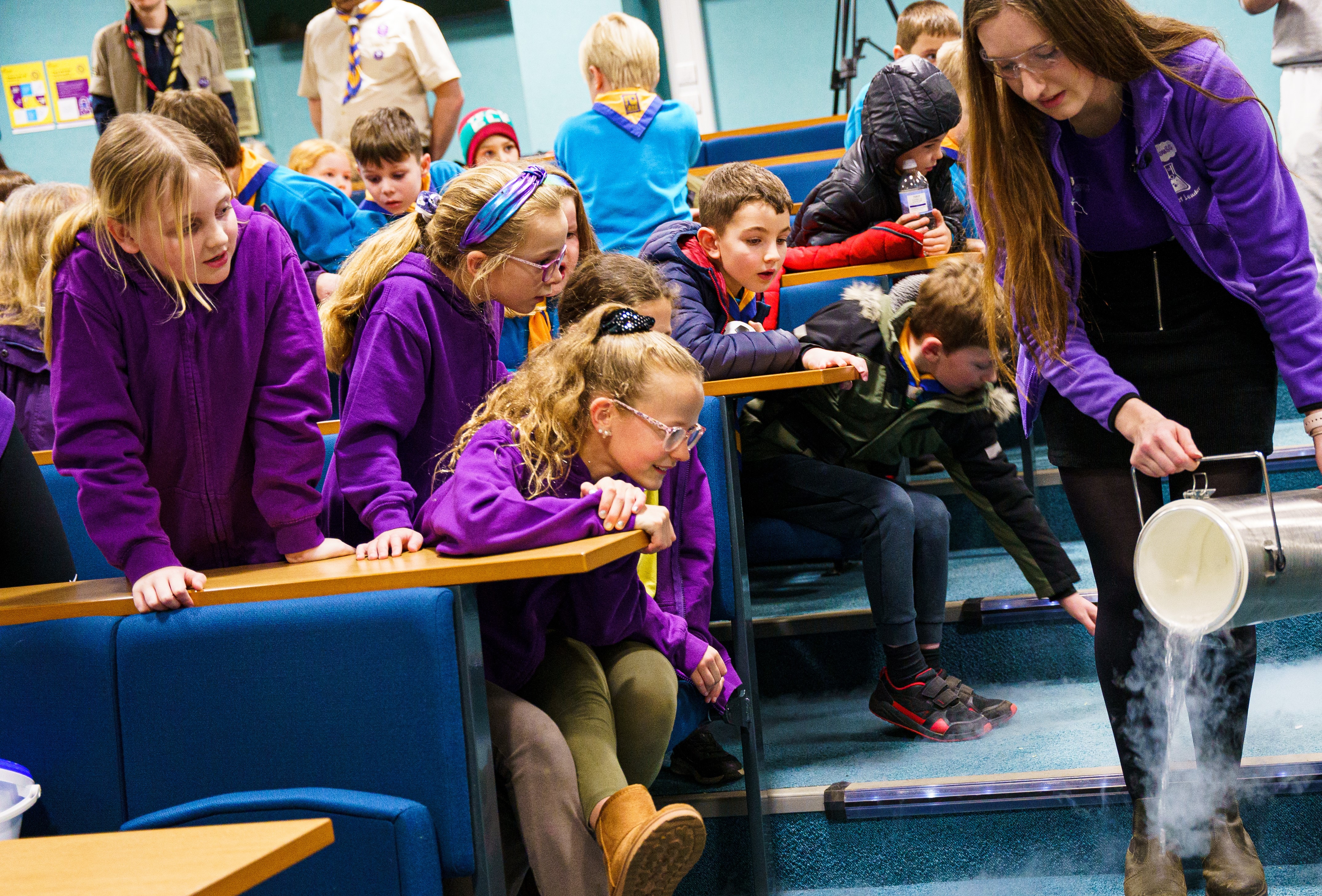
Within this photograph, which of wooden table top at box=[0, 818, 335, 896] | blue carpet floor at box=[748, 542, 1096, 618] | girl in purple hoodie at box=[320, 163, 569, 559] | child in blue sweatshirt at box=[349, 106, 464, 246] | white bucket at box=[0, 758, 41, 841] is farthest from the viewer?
child in blue sweatshirt at box=[349, 106, 464, 246]

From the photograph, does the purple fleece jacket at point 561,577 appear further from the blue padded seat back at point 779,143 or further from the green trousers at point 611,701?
the blue padded seat back at point 779,143

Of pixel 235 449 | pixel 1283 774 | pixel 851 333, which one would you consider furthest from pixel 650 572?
pixel 1283 774

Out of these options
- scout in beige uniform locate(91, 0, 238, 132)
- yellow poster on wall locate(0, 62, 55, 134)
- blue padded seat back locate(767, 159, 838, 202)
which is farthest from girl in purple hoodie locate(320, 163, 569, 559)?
yellow poster on wall locate(0, 62, 55, 134)

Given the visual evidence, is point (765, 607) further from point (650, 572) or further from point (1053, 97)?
point (1053, 97)

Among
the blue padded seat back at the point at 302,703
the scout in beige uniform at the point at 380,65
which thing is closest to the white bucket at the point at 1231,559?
the blue padded seat back at the point at 302,703

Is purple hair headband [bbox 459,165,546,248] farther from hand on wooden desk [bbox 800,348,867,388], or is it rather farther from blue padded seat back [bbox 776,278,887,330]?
blue padded seat back [bbox 776,278,887,330]

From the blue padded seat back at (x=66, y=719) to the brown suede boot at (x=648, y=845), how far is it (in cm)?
57

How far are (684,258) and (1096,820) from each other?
1.32 metres

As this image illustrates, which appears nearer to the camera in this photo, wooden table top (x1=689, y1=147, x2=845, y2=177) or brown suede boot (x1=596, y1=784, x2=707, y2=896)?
brown suede boot (x1=596, y1=784, x2=707, y2=896)

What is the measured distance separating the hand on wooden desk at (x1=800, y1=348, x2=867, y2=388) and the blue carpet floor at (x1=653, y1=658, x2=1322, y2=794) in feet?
2.31

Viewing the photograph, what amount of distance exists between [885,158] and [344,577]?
219cm

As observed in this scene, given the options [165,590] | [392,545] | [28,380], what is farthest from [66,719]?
[28,380]

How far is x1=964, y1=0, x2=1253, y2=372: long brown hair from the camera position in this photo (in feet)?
4.61

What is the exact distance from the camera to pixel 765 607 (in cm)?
269
